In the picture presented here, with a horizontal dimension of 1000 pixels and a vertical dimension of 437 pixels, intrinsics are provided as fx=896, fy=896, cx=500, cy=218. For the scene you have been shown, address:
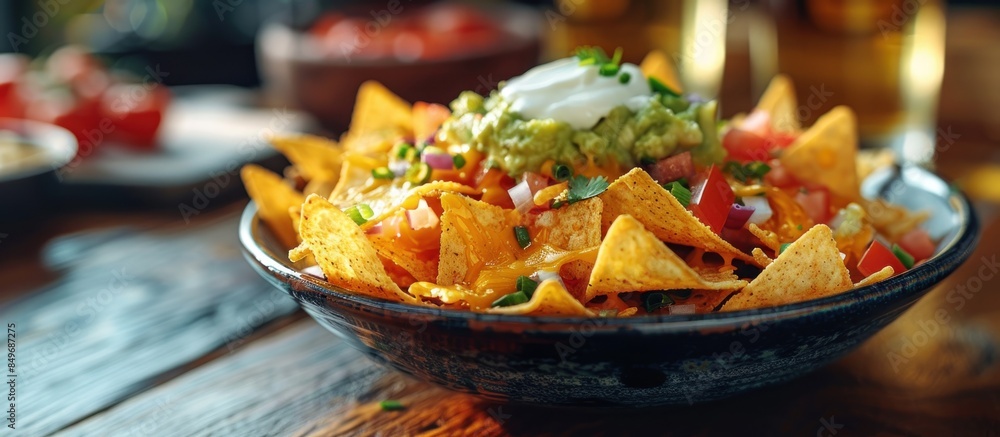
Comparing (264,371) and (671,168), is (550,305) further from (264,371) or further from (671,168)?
(264,371)

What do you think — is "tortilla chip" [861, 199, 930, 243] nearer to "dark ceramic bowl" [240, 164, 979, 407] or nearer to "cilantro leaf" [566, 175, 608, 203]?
"dark ceramic bowl" [240, 164, 979, 407]

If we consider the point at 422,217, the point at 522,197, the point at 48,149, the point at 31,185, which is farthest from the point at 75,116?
the point at 522,197

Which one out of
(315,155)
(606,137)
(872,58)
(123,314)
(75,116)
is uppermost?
(606,137)

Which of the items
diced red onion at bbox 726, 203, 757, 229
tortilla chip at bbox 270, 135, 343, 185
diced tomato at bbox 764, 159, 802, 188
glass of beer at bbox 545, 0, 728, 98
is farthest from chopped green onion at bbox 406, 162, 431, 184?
glass of beer at bbox 545, 0, 728, 98

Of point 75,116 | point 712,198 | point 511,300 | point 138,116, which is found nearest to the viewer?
point 511,300

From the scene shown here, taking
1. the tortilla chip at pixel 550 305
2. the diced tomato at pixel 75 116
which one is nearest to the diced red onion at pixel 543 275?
the tortilla chip at pixel 550 305

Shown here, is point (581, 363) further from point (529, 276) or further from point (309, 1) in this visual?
point (309, 1)

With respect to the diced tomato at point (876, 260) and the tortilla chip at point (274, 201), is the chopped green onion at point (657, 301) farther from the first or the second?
the tortilla chip at point (274, 201)
